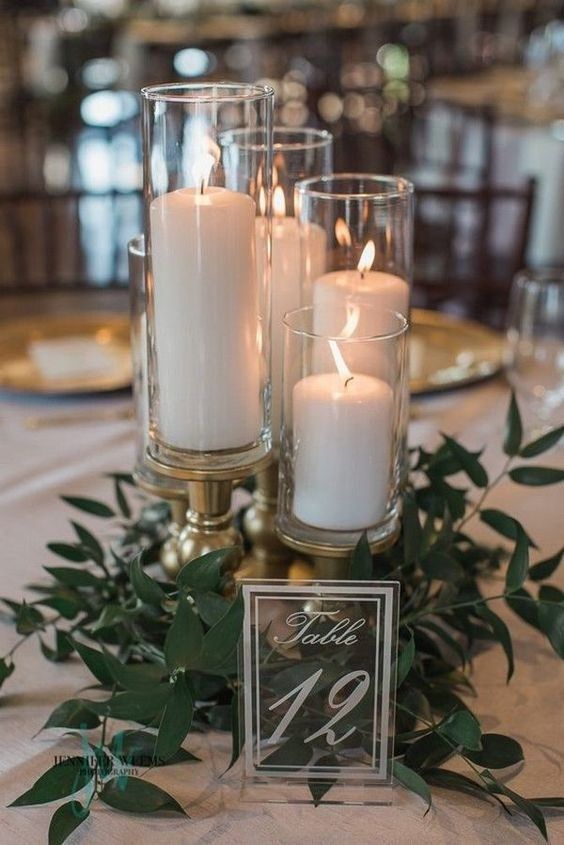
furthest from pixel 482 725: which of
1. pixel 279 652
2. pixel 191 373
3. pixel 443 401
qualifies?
pixel 443 401

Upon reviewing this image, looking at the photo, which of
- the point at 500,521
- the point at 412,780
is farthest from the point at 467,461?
the point at 412,780

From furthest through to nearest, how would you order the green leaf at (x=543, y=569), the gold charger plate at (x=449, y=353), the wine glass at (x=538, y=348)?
the gold charger plate at (x=449, y=353) → the wine glass at (x=538, y=348) → the green leaf at (x=543, y=569)

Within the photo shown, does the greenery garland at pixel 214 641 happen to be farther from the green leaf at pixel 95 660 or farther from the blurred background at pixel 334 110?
the blurred background at pixel 334 110

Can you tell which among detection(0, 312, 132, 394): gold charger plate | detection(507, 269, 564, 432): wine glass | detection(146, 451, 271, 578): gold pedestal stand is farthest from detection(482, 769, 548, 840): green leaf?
detection(0, 312, 132, 394): gold charger plate

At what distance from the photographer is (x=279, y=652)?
2.12 ft

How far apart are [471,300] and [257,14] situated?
18.3 ft

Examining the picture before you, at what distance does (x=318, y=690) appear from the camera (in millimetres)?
643

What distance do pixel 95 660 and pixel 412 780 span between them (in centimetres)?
Answer: 20

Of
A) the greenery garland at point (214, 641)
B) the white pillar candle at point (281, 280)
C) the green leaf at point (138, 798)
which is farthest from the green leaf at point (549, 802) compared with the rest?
the white pillar candle at point (281, 280)

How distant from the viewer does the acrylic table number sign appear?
625mm

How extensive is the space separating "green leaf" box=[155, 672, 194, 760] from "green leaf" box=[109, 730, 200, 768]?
0.15 ft

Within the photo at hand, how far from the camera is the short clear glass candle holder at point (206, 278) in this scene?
25.2 inches

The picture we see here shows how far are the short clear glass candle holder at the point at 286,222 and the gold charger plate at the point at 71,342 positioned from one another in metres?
0.55

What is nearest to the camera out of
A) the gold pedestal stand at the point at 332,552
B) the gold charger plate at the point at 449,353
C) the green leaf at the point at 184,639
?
the green leaf at the point at 184,639
